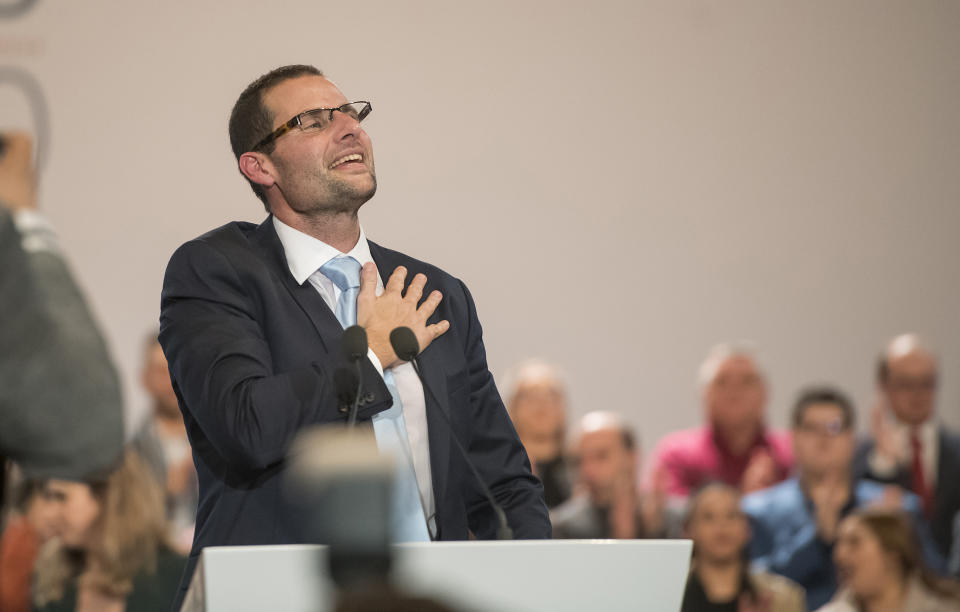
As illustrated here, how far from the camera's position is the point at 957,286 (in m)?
5.93

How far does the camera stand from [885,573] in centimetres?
423

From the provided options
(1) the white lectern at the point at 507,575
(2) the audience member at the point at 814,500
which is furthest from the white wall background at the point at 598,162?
(1) the white lectern at the point at 507,575

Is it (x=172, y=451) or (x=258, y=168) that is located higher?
(x=258, y=168)

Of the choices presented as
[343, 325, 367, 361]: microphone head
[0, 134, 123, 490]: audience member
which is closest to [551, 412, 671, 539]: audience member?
[343, 325, 367, 361]: microphone head

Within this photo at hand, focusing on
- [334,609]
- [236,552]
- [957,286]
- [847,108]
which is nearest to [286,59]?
[847,108]

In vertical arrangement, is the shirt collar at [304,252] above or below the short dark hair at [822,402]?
above

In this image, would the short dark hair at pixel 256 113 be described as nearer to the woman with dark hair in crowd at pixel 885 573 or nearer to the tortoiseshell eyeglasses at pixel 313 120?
the tortoiseshell eyeglasses at pixel 313 120

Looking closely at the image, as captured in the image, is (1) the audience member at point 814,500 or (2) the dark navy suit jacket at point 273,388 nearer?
(2) the dark navy suit jacket at point 273,388

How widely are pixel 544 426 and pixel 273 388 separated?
289cm

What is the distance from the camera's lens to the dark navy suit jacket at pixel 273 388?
6.54 ft

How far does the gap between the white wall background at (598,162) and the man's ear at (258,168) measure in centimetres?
261

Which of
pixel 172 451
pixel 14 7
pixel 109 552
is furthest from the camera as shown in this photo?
pixel 14 7

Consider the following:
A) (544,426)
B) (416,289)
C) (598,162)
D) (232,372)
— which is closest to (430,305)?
(416,289)

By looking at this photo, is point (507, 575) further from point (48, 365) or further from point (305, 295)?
point (305, 295)
